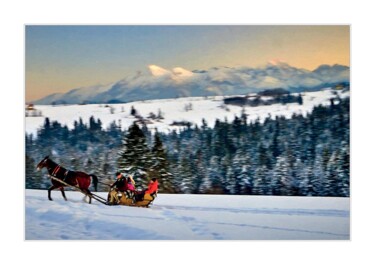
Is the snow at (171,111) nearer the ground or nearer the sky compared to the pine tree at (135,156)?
nearer the sky

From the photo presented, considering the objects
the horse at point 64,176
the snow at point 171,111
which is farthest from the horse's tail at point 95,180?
the snow at point 171,111

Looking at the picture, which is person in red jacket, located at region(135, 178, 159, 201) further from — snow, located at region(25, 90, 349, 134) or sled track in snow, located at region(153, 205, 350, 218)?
A: snow, located at region(25, 90, 349, 134)

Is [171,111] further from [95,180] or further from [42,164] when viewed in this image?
[42,164]

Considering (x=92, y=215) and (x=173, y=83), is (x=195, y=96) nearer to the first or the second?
(x=173, y=83)

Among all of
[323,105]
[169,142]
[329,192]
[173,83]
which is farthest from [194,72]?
[329,192]

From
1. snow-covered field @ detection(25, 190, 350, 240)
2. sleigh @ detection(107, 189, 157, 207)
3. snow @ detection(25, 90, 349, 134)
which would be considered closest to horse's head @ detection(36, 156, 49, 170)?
snow @ detection(25, 90, 349, 134)

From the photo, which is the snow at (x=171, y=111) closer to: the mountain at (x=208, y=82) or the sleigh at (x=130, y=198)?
the mountain at (x=208, y=82)

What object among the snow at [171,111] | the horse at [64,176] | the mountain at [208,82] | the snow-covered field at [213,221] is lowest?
the snow-covered field at [213,221]
